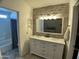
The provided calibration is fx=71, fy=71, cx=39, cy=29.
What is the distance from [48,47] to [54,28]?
1001mm

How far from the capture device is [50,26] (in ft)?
11.7

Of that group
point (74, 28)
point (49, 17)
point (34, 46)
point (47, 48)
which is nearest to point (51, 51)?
point (47, 48)

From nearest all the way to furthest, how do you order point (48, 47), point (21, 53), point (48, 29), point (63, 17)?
point (48, 47) → point (63, 17) → point (21, 53) → point (48, 29)

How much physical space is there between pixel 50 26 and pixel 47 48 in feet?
3.76

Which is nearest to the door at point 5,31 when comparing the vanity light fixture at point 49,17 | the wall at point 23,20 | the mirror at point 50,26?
the wall at point 23,20

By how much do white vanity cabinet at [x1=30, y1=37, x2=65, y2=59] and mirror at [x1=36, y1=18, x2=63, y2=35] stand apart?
70 centimetres

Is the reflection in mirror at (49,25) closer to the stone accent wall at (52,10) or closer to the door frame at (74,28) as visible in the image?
the stone accent wall at (52,10)

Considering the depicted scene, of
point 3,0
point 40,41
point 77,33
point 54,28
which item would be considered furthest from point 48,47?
point 3,0

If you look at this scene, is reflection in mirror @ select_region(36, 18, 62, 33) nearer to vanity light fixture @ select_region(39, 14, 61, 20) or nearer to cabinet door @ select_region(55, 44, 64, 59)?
vanity light fixture @ select_region(39, 14, 61, 20)

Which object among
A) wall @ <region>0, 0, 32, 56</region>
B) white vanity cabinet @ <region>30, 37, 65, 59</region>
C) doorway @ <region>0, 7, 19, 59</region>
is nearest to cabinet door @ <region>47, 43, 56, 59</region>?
white vanity cabinet @ <region>30, 37, 65, 59</region>

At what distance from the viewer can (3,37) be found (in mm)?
3916

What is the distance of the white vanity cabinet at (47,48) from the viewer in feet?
8.66

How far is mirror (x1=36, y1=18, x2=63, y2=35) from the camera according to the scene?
3267mm

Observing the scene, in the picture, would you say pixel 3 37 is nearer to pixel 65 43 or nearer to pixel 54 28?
pixel 54 28
